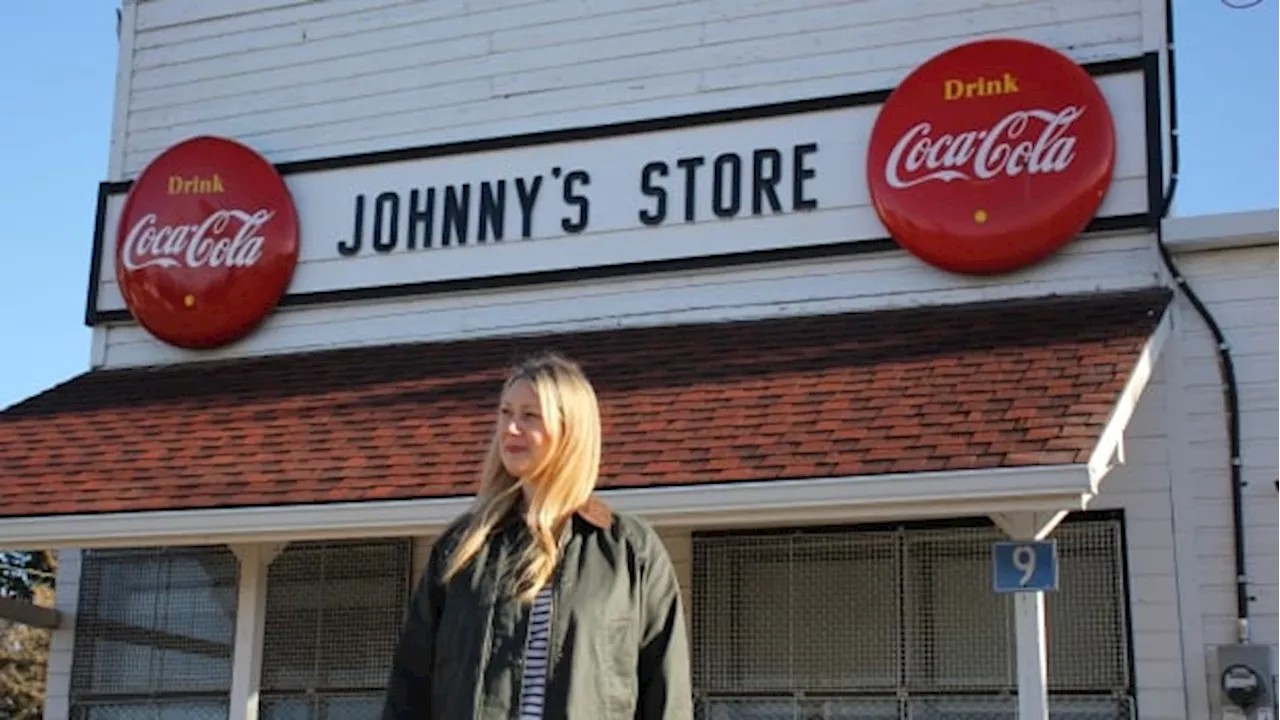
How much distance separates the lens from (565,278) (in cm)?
983

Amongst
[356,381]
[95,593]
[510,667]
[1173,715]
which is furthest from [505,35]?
[510,667]

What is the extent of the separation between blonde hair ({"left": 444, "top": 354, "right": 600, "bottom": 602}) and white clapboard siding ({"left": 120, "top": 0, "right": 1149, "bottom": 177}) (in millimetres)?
6362

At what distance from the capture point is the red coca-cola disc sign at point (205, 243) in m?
10.5

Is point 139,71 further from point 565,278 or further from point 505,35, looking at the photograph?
point 565,278

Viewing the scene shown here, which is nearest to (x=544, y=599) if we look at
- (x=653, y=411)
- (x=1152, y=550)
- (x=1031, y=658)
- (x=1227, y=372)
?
(x=1031, y=658)

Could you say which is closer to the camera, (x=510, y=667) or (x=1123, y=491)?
(x=510, y=667)

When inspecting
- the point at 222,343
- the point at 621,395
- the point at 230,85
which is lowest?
the point at 621,395

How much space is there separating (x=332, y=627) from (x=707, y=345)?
8.20 ft

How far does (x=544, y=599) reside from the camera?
3154 millimetres

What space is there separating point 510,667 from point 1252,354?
6.01m

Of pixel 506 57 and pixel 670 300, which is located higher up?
pixel 506 57

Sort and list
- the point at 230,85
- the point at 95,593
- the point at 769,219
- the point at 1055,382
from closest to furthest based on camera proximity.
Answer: the point at 1055,382, the point at 769,219, the point at 95,593, the point at 230,85

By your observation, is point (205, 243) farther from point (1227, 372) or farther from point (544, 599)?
point (544, 599)

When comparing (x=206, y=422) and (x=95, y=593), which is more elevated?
(x=206, y=422)
